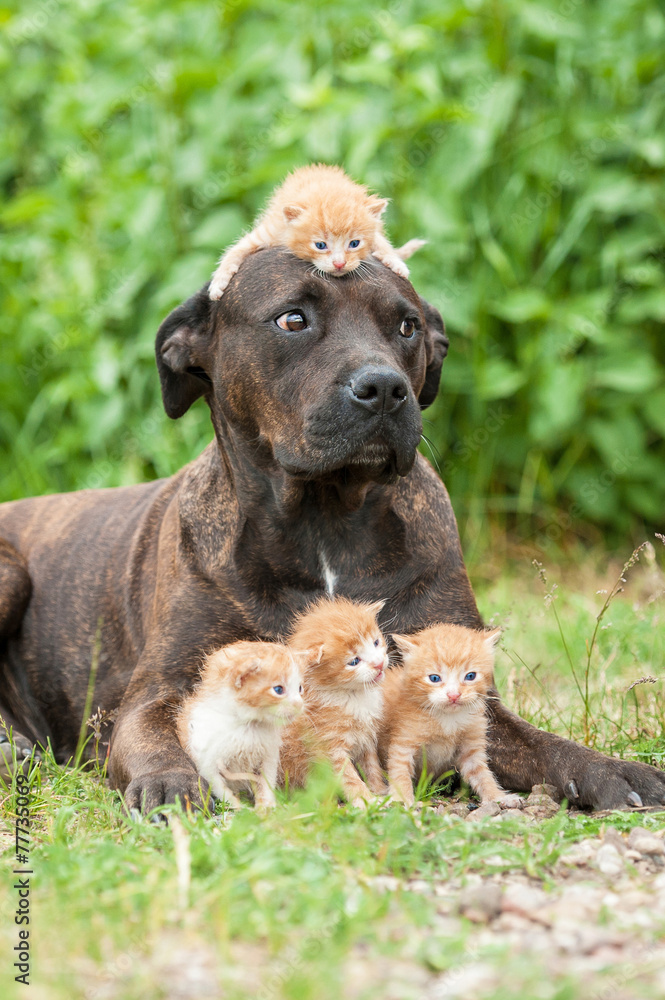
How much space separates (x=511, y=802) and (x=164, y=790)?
99 centimetres

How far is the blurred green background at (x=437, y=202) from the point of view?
6.23 m

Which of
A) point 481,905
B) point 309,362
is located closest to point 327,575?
point 309,362

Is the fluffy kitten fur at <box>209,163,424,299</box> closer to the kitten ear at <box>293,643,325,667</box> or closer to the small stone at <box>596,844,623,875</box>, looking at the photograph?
the kitten ear at <box>293,643,325,667</box>

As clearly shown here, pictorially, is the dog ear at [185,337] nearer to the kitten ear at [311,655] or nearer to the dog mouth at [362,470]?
the dog mouth at [362,470]

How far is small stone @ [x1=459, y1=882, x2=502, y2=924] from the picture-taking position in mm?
2201

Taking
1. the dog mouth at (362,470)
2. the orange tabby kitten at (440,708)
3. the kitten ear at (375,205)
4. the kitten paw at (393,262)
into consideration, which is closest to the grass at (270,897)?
the orange tabby kitten at (440,708)

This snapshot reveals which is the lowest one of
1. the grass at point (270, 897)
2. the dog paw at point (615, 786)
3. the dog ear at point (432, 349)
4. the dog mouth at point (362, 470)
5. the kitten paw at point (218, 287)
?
the dog paw at point (615, 786)

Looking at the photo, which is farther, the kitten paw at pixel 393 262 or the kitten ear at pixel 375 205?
the kitten paw at pixel 393 262

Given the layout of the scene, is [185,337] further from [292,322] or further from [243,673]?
[243,673]

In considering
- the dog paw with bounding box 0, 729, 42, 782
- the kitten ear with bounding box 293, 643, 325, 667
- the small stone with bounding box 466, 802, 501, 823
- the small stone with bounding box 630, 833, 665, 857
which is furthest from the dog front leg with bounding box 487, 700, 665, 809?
the dog paw with bounding box 0, 729, 42, 782

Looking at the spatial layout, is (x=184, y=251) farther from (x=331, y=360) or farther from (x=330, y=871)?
(x=330, y=871)

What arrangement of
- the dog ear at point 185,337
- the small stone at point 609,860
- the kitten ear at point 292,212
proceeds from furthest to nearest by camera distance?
the dog ear at point 185,337
the kitten ear at point 292,212
the small stone at point 609,860

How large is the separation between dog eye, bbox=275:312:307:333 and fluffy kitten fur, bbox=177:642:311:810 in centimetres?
102

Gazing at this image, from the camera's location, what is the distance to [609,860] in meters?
2.53
